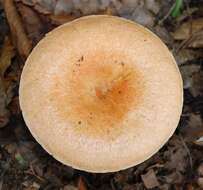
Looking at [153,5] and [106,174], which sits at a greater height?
[153,5]

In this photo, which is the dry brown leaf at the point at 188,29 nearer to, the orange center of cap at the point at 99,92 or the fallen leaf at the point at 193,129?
the fallen leaf at the point at 193,129

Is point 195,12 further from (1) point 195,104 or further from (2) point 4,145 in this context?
(2) point 4,145

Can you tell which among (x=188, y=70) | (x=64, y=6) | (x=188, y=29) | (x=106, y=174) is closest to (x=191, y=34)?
(x=188, y=29)

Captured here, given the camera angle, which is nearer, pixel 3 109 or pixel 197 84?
pixel 3 109

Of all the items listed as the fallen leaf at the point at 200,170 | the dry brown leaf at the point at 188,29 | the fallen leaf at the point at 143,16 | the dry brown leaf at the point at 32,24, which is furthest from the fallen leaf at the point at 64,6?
the fallen leaf at the point at 200,170

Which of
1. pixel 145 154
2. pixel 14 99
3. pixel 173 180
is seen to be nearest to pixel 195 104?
pixel 173 180

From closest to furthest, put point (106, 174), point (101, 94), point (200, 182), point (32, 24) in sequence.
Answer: point (101, 94)
point (200, 182)
point (106, 174)
point (32, 24)

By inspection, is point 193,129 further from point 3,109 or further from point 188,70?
point 3,109
